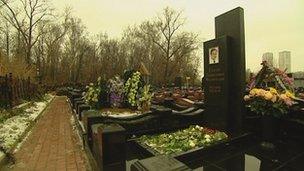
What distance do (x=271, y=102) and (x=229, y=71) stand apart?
104 cm

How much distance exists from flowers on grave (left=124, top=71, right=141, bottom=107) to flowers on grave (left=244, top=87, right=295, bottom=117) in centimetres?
635

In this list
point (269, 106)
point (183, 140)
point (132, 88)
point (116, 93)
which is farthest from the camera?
point (116, 93)

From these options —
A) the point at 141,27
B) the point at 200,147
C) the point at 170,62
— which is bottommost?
the point at 200,147

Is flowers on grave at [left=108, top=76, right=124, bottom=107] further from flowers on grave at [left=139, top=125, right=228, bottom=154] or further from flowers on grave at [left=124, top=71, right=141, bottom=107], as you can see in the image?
flowers on grave at [left=139, top=125, right=228, bottom=154]

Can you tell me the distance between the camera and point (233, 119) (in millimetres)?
6559

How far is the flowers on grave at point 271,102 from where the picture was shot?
5.95m

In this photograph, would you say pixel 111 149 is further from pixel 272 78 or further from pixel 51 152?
pixel 272 78

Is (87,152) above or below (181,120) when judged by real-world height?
below

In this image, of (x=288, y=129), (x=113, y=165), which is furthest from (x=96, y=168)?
(x=288, y=129)

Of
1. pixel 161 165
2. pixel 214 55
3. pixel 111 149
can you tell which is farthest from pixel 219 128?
pixel 161 165

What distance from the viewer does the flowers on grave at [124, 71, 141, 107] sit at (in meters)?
12.0

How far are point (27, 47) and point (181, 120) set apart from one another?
41.6m

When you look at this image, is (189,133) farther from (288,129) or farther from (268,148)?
(288,129)

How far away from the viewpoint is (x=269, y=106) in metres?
6.07
